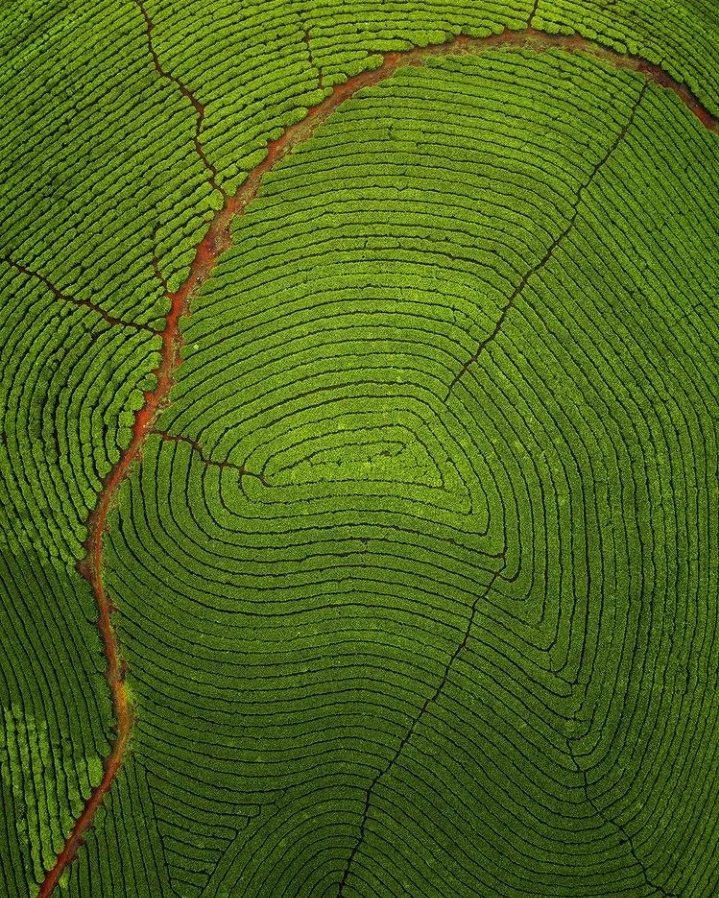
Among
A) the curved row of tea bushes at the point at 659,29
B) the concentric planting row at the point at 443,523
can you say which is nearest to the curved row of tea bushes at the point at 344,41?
the curved row of tea bushes at the point at 659,29

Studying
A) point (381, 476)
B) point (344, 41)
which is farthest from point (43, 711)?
point (344, 41)

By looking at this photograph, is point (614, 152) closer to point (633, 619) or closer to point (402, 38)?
point (402, 38)

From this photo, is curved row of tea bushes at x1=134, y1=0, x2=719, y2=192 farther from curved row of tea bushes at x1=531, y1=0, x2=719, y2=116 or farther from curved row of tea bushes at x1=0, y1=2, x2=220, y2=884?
curved row of tea bushes at x1=0, y1=2, x2=220, y2=884

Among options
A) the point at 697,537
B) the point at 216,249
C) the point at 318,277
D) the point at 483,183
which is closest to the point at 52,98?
the point at 216,249

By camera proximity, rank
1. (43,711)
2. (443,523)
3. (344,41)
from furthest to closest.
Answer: (344,41)
(43,711)
(443,523)

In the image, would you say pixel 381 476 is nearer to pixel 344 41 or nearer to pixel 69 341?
pixel 69 341

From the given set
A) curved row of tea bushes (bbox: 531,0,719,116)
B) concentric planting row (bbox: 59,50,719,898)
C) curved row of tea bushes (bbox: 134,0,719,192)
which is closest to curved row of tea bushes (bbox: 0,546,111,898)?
concentric planting row (bbox: 59,50,719,898)
